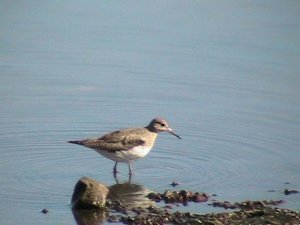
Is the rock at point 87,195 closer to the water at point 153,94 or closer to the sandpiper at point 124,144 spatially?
the water at point 153,94

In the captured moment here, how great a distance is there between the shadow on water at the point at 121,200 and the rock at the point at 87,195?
88 mm

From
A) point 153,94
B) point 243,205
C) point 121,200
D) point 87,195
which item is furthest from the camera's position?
point 153,94

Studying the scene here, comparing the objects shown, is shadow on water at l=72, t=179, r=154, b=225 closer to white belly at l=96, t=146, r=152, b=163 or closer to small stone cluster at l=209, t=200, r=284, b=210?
white belly at l=96, t=146, r=152, b=163

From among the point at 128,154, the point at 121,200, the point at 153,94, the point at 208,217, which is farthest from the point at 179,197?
the point at 153,94

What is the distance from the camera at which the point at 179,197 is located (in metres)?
15.7

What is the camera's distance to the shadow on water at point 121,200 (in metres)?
14.8

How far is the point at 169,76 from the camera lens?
22.4 m

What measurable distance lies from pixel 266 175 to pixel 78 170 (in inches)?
123

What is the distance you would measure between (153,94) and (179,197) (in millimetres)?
5749

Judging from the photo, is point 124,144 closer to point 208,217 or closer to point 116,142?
point 116,142

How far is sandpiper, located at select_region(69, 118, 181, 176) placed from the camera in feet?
56.3

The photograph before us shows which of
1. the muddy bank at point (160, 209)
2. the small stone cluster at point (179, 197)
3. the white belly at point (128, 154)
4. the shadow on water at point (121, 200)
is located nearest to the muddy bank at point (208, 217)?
the muddy bank at point (160, 209)

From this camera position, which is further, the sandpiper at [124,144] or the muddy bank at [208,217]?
the sandpiper at [124,144]

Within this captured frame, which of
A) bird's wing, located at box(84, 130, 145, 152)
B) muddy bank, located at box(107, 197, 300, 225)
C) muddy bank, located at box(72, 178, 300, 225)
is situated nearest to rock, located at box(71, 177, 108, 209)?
muddy bank, located at box(72, 178, 300, 225)
